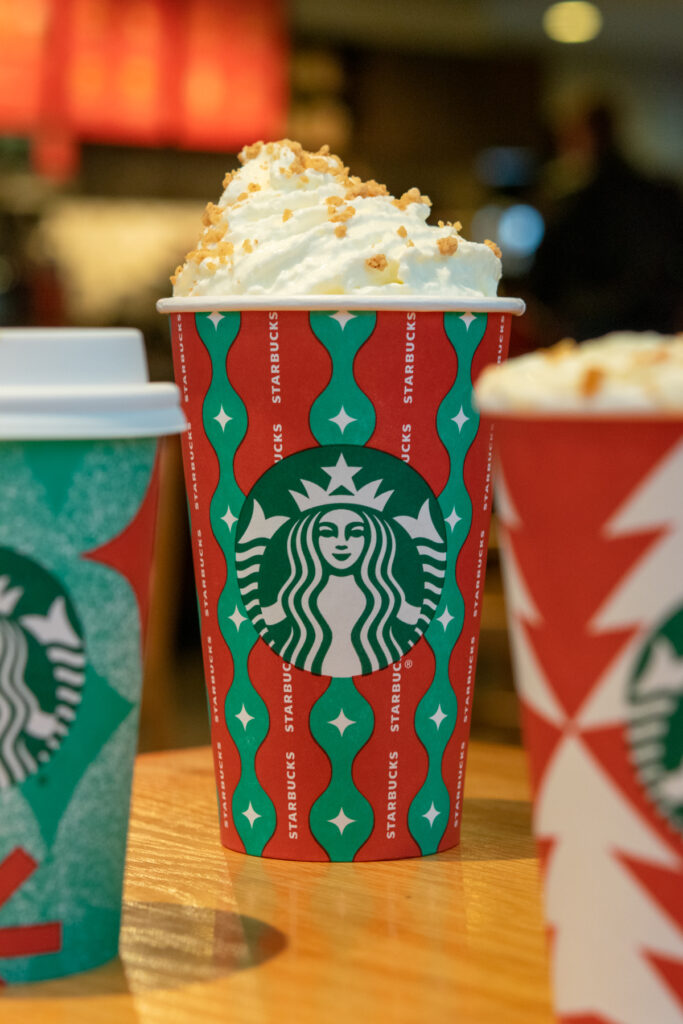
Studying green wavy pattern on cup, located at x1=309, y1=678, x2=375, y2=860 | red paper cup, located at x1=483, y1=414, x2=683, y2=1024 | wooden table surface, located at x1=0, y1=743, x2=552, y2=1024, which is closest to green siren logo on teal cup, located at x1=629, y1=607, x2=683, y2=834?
red paper cup, located at x1=483, y1=414, x2=683, y2=1024

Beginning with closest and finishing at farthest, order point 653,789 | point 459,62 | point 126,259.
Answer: point 653,789 < point 126,259 < point 459,62

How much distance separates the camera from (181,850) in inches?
36.0

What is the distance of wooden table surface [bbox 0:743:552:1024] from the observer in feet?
2.14

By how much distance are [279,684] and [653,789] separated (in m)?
0.37

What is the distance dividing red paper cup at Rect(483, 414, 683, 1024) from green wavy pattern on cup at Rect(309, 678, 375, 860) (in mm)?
314

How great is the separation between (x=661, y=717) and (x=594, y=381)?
0.46ft

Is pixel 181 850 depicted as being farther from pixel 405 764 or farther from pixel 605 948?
pixel 605 948

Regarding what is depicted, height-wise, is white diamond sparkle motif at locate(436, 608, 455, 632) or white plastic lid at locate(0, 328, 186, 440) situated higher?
white plastic lid at locate(0, 328, 186, 440)

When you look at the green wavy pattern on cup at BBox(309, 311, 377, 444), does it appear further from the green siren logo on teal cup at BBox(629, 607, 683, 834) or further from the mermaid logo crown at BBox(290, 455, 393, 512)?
the green siren logo on teal cup at BBox(629, 607, 683, 834)

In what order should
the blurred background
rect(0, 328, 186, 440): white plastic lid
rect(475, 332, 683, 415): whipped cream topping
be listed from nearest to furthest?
rect(475, 332, 683, 415): whipped cream topping, rect(0, 328, 186, 440): white plastic lid, the blurred background

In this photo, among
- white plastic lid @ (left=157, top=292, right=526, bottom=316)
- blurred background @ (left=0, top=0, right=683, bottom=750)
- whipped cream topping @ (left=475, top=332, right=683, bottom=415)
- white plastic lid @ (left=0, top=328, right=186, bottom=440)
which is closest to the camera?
whipped cream topping @ (left=475, top=332, right=683, bottom=415)

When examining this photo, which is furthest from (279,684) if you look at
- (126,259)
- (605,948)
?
(126,259)

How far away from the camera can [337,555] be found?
0.86m

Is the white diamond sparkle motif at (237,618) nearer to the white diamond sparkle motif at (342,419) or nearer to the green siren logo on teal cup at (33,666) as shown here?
the white diamond sparkle motif at (342,419)
